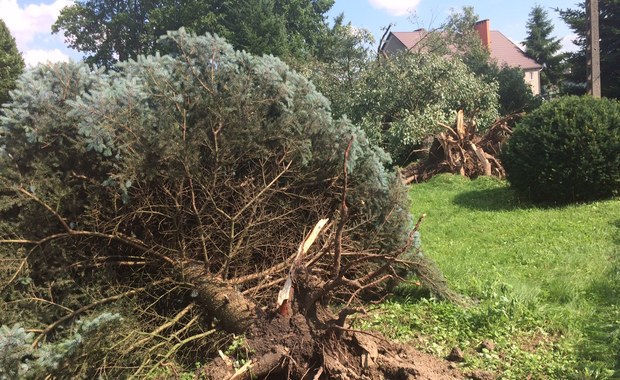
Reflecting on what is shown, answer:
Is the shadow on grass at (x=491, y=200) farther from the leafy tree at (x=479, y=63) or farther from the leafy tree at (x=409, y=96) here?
the leafy tree at (x=479, y=63)

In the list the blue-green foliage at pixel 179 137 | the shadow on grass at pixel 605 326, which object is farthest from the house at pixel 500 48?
the blue-green foliage at pixel 179 137

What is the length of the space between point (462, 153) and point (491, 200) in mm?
3766

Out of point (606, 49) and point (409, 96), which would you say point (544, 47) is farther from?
point (409, 96)

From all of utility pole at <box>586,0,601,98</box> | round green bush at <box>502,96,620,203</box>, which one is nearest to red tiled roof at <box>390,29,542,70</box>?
utility pole at <box>586,0,601,98</box>

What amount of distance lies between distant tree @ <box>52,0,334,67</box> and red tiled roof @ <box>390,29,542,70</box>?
7069mm

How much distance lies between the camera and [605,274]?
5.36 metres

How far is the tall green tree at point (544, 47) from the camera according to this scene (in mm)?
38750

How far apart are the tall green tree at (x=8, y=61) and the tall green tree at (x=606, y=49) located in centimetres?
3033

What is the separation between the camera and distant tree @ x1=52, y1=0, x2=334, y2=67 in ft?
104

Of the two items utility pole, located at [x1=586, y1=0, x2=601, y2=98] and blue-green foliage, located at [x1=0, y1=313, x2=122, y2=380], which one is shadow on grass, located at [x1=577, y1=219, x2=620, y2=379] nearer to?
blue-green foliage, located at [x1=0, y1=313, x2=122, y2=380]

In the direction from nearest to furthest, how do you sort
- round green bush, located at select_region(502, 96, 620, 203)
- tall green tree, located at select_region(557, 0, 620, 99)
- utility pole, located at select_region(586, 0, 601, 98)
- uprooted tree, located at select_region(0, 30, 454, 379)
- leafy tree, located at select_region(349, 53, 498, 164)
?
uprooted tree, located at select_region(0, 30, 454, 379) → round green bush, located at select_region(502, 96, 620, 203) → utility pole, located at select_region(586, 0, 601, 98) → leafy tree, located at select_region(349, 53, 498, 164) → tall green tree, located at select_region(557, 0, 620, 99)

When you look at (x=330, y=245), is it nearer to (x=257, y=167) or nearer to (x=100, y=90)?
(x=257, y=167)

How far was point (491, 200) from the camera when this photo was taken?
33.8 feet

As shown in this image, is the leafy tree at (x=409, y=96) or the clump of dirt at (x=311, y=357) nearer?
the clump of dirt at (x=311, y=357)
